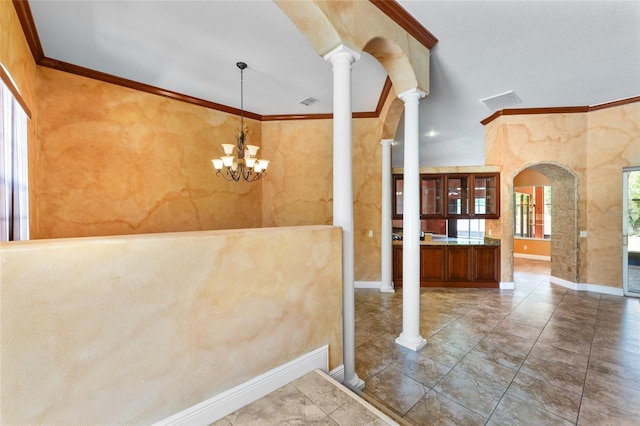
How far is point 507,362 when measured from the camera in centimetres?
261

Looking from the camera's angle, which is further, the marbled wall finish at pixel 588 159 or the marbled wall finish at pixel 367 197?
the marbled wall finish at pixel 367 197

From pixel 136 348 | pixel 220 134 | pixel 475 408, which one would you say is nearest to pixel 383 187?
pixel 220 134

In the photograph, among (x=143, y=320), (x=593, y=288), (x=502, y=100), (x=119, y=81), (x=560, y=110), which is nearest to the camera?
(x=143, y=320)

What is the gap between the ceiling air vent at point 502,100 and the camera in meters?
4.36

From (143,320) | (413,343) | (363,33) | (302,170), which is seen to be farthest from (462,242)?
(143,320)

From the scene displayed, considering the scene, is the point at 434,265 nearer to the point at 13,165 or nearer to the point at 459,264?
the point at 459,264

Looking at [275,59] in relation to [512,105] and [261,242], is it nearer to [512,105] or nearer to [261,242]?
[261,242]

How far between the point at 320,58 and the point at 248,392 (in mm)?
3515

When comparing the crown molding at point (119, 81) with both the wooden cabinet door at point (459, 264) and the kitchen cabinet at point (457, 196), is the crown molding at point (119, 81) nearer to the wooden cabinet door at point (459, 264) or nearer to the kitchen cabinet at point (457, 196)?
the kitchen cabinet at point (457, 196)

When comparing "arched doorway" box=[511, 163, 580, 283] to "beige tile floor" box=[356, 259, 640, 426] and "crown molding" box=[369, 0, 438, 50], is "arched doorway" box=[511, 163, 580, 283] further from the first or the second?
"crown molding" box=[369, 0, 438, 50]

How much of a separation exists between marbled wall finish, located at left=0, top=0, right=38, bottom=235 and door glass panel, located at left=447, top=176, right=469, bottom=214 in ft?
20.7

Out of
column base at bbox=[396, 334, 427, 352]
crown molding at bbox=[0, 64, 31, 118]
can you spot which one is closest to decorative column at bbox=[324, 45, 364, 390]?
column base at bbox=[396, 334, 427, 352]

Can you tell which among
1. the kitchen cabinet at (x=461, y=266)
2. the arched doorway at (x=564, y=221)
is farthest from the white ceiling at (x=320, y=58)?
the kitchen cabinet at (x=461, y=266)

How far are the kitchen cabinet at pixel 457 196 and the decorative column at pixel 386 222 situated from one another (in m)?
0.76
